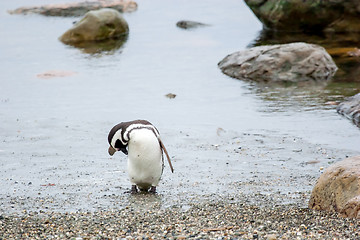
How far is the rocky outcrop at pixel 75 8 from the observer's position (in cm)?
2177

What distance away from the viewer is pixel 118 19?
18141 millimetres

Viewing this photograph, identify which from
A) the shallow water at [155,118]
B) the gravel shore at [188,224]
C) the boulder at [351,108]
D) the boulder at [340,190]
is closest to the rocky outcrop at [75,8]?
the shallow water at [155,118]

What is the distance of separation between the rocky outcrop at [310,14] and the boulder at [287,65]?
392 centimetres

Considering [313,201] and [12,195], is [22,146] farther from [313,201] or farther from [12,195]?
[313,201]

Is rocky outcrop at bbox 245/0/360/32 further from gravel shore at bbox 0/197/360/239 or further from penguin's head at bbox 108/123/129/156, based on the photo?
gravel shore at bbox 0/197/360/239

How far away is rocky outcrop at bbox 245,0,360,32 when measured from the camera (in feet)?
55.1

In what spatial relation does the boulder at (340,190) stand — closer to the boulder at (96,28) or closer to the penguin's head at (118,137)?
the penguin's head at (118,137)

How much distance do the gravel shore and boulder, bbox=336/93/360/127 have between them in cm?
407

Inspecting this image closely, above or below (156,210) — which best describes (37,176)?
below

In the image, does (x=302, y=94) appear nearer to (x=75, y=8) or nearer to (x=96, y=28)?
(x=96, y=28)

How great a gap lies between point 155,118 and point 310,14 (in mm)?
8254

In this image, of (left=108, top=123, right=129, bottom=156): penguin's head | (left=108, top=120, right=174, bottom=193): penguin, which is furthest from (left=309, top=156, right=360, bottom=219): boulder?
(left=108, top=123, right=129, bottom=156): penguin's head

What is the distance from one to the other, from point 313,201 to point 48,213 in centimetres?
245

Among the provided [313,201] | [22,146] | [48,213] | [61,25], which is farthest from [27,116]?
[61,25]
